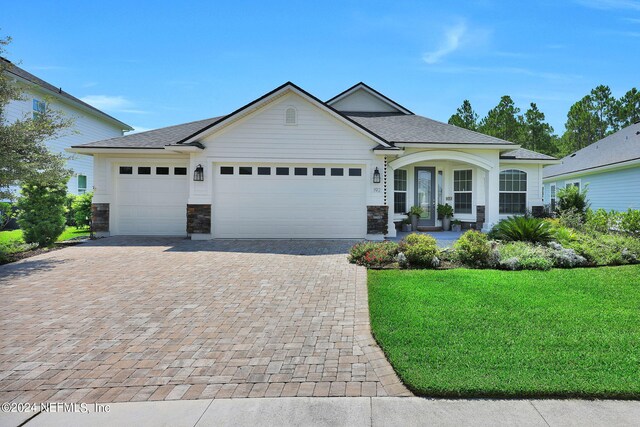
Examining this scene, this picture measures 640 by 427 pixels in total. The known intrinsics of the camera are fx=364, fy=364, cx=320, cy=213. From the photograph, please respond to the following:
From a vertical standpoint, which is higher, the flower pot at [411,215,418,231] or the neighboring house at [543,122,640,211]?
the neighboring house at [543,122,640,211]

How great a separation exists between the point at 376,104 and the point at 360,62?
2.39 m

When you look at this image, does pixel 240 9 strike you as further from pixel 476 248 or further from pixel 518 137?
pixel 518 137

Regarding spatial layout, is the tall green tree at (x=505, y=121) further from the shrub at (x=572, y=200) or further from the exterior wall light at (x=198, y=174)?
the exterior wall light at (x=198, y=174)

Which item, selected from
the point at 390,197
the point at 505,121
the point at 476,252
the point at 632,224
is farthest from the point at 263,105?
the point at 505,121

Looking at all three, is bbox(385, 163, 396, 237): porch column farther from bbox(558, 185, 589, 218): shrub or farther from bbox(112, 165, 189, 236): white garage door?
bbox(558, 185, 589, 218): shrub

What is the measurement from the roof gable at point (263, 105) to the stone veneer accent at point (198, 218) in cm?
230

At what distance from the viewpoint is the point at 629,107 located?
33594mm

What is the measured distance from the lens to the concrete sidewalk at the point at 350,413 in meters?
2.87

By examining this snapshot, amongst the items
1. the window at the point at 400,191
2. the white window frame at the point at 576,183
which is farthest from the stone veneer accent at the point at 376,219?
the white window frame at the point at 576,183

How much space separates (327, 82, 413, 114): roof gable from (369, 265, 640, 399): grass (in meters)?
13.5

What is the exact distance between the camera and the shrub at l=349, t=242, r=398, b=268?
8633mm

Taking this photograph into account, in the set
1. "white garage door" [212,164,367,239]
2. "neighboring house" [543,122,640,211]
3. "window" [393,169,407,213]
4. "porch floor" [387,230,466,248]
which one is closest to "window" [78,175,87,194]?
"white garage door" [212,164,367,239]

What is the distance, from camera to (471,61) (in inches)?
592

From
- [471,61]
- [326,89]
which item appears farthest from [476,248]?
[326,89]
